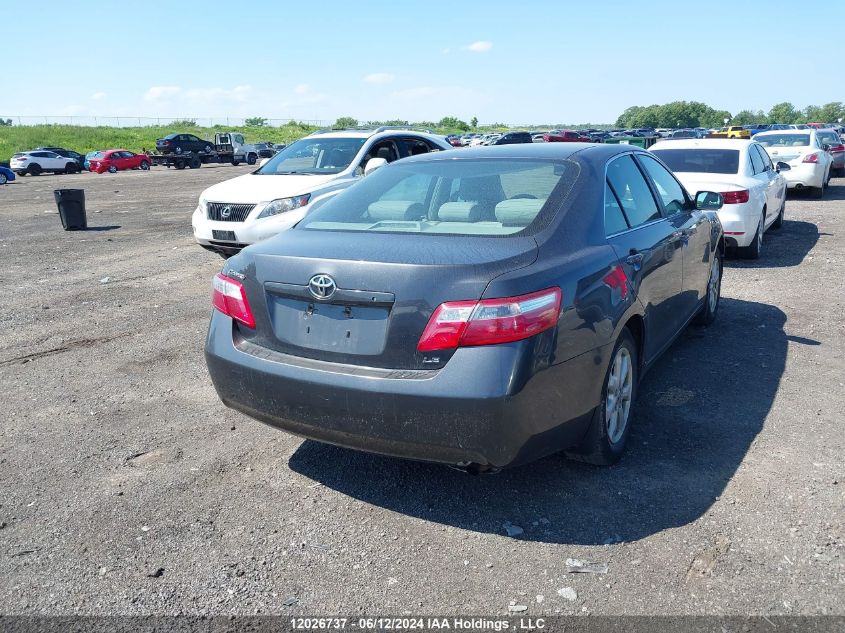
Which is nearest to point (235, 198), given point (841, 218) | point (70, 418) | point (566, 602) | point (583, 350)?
point (70, 418)

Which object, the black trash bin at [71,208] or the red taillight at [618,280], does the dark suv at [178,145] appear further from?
the red taillight at [618,280]

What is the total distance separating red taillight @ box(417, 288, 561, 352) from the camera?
301 centimetres

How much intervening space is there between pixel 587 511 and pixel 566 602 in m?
0.71

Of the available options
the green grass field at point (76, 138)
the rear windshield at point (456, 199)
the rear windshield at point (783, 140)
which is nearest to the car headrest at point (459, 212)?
the rear windshield at point (456, 199)

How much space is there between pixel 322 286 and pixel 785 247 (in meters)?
9.30

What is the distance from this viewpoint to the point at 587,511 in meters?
3.48

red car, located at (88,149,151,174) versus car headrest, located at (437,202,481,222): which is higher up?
car headrest, located at (437,202,481,222)

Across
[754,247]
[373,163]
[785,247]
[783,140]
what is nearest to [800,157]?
[783,140]

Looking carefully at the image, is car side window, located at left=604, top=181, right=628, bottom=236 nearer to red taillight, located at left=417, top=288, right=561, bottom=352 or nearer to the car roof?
red taillight, located at left=417, top=288, right=561, bottom=352

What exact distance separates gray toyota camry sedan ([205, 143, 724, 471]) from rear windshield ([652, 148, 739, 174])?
602 cm

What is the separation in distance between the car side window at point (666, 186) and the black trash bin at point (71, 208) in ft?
A: 40.3

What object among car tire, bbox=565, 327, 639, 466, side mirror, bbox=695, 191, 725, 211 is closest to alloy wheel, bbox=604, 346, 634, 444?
car tire, bbox=565, 327, 639, 466

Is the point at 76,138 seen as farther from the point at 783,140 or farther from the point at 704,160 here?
the point at 704,160

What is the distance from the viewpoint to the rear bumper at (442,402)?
3.02m
